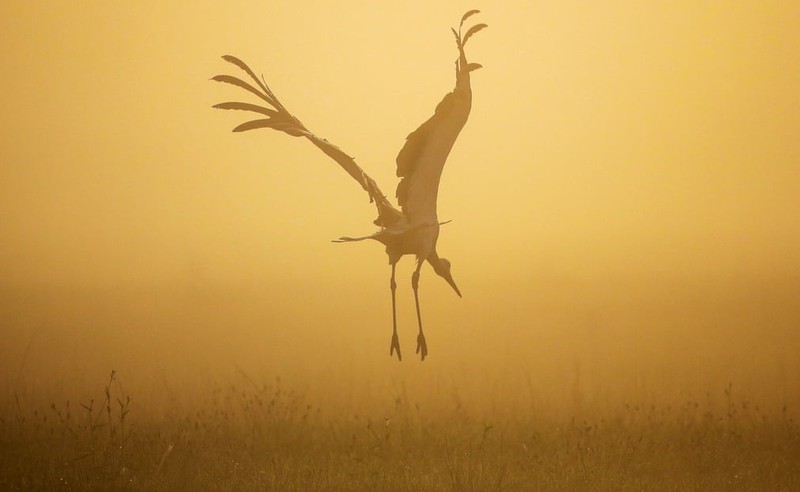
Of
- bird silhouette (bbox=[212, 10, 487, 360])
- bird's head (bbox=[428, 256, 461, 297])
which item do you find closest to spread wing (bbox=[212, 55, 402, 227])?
bird silhouette (bbox=[212, 10, 487, 360])

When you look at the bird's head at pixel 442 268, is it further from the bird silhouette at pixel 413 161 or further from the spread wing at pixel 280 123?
the spread wing at pixel 280 123

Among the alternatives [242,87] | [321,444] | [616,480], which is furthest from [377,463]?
[242,87]

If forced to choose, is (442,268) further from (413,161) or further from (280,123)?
(280,123)

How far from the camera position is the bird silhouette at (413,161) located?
756cm

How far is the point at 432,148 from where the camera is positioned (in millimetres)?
7910

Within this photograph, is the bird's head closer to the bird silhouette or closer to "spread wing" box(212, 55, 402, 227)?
the bird silhouette

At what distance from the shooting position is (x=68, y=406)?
8445 millimetres

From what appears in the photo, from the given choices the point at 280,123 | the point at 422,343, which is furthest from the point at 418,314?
the point at 280,123

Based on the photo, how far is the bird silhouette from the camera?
7.56 meters

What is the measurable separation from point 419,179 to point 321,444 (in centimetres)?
265

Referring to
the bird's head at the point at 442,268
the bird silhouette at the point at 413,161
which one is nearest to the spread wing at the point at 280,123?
the bird silhouette at the point at 413,161

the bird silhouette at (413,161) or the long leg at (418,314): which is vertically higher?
the bird silhouette at (413,161)

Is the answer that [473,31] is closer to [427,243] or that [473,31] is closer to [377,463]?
[427,243]

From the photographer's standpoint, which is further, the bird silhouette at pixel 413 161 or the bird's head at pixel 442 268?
the bird's head at pixel 442 268
